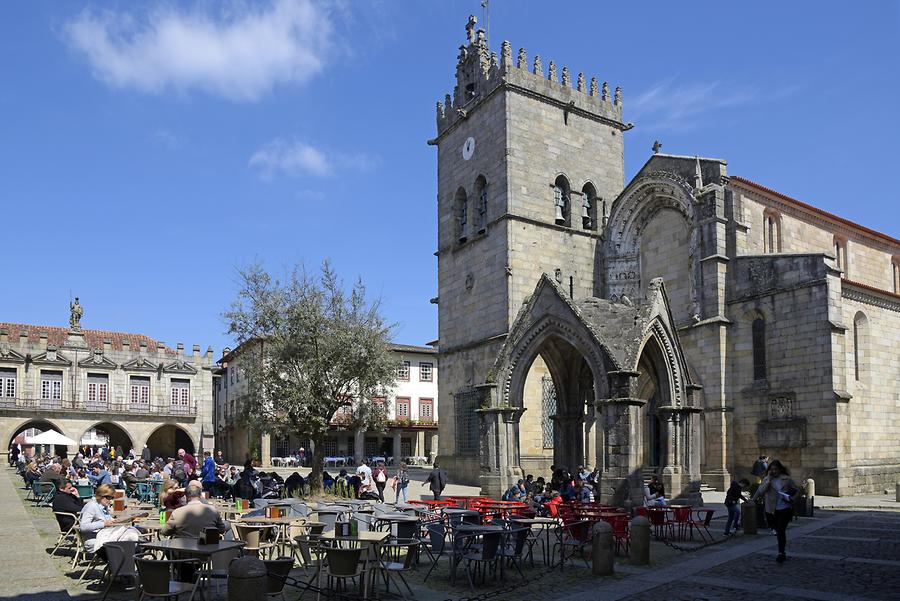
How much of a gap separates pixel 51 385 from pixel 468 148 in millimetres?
34713

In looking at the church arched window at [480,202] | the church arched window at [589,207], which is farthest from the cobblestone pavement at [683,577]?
the church arched window at [480,202]

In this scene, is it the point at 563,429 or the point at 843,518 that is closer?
the point at 843,518

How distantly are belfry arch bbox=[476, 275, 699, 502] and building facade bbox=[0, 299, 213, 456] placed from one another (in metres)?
40.1

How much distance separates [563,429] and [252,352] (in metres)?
10.2

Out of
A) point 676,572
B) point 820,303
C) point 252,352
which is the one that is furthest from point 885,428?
point 252,352

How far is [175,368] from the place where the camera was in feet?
181

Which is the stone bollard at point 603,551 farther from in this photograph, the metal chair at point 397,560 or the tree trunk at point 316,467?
the tree trunk at point 316,467

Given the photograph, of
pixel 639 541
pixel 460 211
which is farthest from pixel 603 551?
pixel 460 211

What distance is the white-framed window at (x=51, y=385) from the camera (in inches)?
2013

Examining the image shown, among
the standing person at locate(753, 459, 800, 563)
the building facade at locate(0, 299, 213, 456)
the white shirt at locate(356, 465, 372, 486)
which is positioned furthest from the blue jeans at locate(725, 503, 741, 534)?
the building facade at locate(0, 299, 213, 456)

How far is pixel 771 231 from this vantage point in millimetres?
28297

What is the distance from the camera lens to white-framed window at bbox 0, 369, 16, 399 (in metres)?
50.0

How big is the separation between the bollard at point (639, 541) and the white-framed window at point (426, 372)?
1799 inches

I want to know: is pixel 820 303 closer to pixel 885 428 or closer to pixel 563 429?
pixel 885 428
